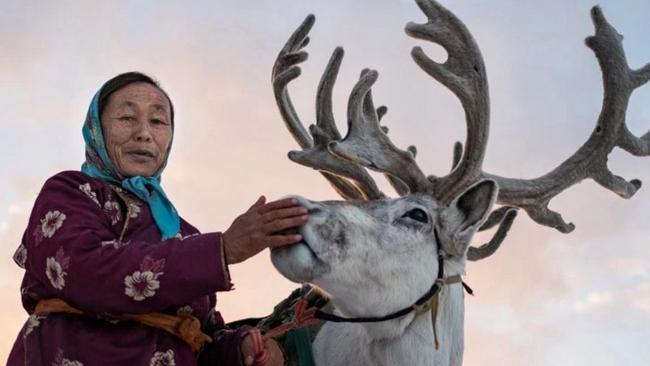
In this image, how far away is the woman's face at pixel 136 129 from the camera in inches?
155

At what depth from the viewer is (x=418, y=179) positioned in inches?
168

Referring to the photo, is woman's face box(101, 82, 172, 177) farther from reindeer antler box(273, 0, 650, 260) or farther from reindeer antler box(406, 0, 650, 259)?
reindeer antler box(406, 0, 650, 259)

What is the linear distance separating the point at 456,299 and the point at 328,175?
125 cm

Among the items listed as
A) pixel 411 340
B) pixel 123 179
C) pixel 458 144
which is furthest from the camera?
pixel 458 144

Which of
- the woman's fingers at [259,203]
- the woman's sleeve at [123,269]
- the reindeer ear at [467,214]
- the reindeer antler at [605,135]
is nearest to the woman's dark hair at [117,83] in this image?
the woman's sleeve at [123,269]

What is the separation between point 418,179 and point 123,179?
1453mm

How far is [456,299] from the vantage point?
4.07m

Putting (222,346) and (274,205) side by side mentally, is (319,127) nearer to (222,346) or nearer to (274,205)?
(222,346)

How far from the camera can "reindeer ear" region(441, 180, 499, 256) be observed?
4051 millimetres

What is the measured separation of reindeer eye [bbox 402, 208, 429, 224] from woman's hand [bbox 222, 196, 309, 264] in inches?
30.8

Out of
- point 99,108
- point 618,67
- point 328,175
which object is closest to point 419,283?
point 328,175

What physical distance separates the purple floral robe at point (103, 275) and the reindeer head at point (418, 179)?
0.38 metres

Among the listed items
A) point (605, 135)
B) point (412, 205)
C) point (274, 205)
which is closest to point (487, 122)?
point (412, 205)

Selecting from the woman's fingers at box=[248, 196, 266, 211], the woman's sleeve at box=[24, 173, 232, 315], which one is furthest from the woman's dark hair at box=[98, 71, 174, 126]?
the woman's fingers at box=[248, 196, 266, 211]
